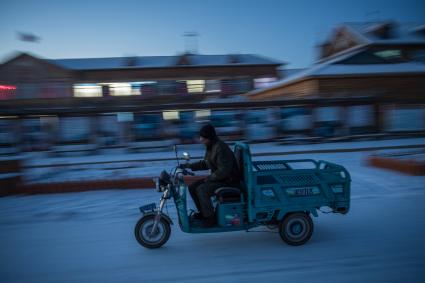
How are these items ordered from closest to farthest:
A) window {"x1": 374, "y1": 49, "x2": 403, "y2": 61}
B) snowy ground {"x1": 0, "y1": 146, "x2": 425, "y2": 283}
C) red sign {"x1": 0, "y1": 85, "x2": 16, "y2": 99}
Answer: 1. snowy ground {"x1": 0, "y1": 146, "x2": 425, "y2": 283}
2. window {"x1": 374, "y1": 49, "x2": 403, "y2": 61}
3. red sign {"x1": 0, "y1": 85, "x2": 16, "y2": 99}

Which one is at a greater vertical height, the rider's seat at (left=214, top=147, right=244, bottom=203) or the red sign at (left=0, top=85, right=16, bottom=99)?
the red sign at (left=0, top=85, right=16, bottom=99)

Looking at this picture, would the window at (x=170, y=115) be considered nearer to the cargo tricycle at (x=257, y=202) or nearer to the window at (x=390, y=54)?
the cargo tricycle at (x=257, y=202)

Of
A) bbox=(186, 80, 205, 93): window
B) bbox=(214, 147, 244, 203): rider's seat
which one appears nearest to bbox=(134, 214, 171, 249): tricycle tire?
bbox=(214, 147, 244, 203): rider's seat

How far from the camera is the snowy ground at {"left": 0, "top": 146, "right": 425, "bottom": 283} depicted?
4.40m

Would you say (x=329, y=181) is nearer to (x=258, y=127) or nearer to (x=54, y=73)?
(x=258, y=127)

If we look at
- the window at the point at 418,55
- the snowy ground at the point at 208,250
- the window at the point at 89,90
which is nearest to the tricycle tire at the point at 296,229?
the snowy ground at the point at 208,250

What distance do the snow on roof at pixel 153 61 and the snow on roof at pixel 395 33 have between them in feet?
34.1

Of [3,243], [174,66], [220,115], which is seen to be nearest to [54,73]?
[174,66]

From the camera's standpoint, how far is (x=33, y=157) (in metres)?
17.4

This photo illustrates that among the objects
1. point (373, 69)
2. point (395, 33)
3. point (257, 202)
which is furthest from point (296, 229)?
point (395, 33)

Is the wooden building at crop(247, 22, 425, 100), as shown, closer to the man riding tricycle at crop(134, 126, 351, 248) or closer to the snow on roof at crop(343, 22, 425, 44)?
the snow on roof at crop(343, 22, 425, 44)

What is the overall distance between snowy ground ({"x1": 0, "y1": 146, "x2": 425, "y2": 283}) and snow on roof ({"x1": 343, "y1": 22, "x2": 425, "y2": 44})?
22.4 meters

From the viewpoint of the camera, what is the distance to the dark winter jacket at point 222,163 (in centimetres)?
506

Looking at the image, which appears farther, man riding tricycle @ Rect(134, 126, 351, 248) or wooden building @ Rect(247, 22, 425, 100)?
wooden building @ Rect(247, 22, 425, 100)
